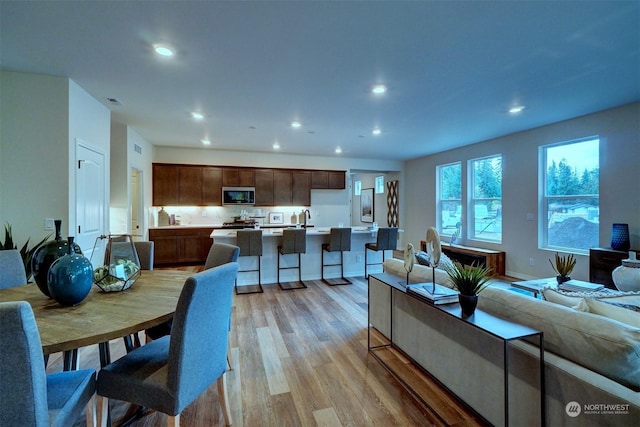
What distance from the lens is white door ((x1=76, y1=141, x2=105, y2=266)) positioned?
3.26 meters

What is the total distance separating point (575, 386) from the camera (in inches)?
51.4

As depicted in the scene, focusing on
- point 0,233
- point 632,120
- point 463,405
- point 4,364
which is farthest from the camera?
point 632,120

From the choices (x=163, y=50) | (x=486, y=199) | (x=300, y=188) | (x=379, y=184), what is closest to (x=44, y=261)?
(x=163, y=50)

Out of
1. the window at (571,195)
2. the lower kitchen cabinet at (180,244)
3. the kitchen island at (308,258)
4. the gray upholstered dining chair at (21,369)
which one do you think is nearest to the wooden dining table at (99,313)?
the gray upholstered dining chair at (21,369)

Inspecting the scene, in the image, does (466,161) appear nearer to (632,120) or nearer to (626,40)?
(632,120)

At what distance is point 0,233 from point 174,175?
3777 mm

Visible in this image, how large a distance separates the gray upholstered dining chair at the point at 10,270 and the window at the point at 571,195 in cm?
659

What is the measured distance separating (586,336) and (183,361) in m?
1.85

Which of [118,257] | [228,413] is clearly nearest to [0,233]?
[118,257]

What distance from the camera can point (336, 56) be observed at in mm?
2551

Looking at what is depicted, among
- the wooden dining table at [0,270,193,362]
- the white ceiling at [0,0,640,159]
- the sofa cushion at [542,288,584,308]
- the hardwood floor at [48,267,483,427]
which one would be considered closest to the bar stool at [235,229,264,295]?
the hardwood floor at [48,267,483,427]

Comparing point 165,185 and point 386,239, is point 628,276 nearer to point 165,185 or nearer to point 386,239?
point 386,239

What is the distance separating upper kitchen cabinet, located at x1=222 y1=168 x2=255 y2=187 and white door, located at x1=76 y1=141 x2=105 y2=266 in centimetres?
308

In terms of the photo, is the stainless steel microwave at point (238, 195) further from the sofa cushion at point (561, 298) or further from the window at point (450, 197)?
the sofa cushion at point (561, 298)
